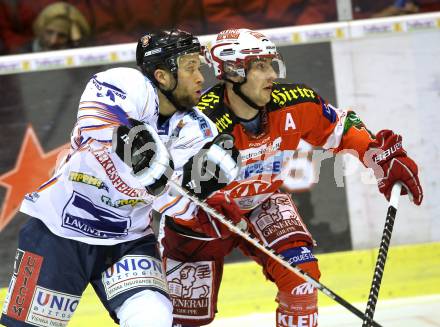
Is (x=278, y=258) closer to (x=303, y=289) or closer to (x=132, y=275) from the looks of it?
(x=303, y=289)

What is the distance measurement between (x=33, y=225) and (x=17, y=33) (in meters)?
2.15

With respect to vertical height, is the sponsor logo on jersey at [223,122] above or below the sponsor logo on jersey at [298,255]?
above

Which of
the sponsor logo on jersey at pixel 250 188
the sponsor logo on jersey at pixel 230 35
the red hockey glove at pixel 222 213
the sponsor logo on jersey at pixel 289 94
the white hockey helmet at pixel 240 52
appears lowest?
the red hockey glove at pixel 222 213

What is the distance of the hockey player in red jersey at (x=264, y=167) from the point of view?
3836mm

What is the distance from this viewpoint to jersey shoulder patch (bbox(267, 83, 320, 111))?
395cm

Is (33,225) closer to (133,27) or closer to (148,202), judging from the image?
(148,202)

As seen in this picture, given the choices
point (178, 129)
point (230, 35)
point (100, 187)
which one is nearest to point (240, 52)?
point (230, 35)

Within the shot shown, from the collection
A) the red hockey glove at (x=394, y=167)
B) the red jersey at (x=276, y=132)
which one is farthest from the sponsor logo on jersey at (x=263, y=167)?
the red hockey glove at (x=394, y=167)

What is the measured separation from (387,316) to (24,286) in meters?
1.99

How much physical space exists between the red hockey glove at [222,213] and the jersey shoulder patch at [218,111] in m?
0.29

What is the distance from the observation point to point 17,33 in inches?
207

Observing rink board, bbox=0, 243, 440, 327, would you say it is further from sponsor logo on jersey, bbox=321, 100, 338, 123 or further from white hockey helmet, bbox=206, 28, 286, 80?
white hockey helmet, bbox=206, 28, 286, 80

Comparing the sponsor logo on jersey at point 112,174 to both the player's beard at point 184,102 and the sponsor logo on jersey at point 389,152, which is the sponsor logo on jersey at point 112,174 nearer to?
the player's beard at point 184,102

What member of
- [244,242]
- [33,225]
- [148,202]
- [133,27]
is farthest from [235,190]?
[133,27]
